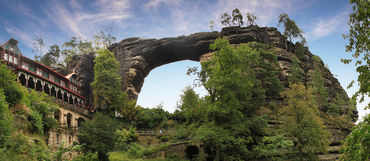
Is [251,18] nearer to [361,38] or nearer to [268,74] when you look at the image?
[268,74]

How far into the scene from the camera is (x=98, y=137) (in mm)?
23766

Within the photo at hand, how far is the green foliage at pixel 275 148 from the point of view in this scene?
90.5ft

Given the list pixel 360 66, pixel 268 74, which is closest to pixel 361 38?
pixel 360 66

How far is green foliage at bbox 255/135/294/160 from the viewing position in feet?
90.5

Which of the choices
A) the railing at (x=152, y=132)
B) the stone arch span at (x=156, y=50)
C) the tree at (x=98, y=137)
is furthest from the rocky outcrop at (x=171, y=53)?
the tree at (x=98, y=137)

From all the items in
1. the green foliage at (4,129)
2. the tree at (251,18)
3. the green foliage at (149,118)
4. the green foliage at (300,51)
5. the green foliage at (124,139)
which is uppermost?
the tree at (251,18)

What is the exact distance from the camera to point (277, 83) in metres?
43.3

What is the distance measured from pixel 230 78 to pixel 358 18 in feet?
72.3

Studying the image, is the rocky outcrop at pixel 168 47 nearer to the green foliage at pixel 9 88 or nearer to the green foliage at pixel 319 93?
the green foliage at pixel 319 93

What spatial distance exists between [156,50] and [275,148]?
38162 mm

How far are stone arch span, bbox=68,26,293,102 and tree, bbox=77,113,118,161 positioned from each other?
31118mm

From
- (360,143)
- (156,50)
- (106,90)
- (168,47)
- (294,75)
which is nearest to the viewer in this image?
(360,143)

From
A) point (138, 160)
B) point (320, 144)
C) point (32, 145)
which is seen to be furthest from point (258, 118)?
point (32, 145)

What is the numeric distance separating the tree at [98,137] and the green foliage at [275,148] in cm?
1533
